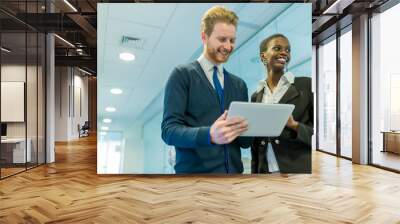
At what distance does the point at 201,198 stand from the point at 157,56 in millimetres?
2279

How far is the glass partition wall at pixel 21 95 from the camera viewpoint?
22.4 feet

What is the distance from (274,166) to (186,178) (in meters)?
1.49

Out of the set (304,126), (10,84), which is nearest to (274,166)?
(304,126)

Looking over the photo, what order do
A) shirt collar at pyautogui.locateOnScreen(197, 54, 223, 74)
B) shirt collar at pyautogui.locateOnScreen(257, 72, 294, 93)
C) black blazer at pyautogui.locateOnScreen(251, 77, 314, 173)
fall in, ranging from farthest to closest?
1. shirt collar at pyautogui.locateOnScreen(257, 72, 294, 93)
2. black blazer at pyautogui.locateOnScreen(251, 77, 314, 173)
3. shirt collar at pyautogui.locateOnScreen(197, 54, 223, 74)

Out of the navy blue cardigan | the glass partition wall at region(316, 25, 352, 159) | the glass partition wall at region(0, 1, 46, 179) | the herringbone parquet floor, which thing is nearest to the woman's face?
the navy blue cardigan

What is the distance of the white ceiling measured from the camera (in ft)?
18.7

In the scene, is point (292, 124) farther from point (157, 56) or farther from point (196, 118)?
point (157, 56)

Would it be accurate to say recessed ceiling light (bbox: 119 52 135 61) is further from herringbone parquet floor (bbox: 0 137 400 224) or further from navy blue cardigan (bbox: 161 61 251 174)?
herringbone parquet floor (bbox: 0 137 400 224)

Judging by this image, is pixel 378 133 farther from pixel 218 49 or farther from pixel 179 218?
pixel 179 218

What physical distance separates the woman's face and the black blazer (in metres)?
0.35

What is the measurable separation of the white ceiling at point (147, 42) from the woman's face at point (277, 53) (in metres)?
0.28

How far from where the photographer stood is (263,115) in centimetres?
492

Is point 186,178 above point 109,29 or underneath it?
underneath

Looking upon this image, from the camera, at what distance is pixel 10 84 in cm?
706
